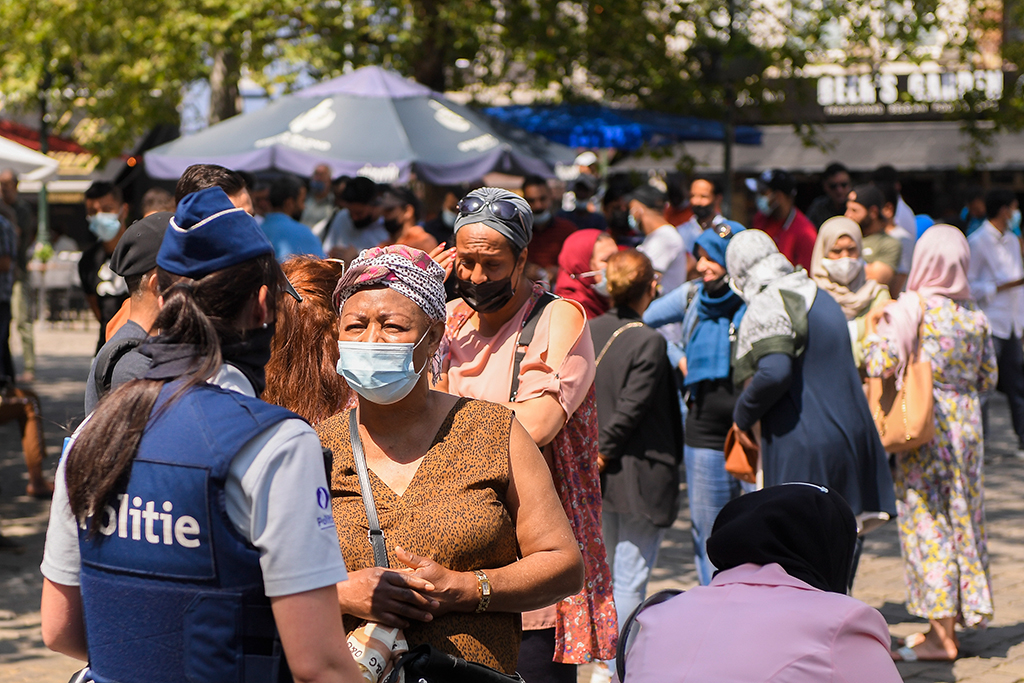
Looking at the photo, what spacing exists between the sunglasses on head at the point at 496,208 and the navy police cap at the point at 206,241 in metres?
1.64

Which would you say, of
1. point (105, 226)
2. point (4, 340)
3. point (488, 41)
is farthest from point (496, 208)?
point (488, 41)

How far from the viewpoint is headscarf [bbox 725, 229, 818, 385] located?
16.6 ft

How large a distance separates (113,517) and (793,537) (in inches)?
55.3

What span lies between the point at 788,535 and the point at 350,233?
7551mm

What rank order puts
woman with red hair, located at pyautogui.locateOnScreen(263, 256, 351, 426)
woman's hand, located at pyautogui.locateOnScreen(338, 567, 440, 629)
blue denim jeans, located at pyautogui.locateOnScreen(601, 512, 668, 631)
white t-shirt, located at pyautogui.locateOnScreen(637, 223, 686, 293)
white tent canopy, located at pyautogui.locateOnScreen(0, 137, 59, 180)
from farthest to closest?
white tent canopy, located at pyautogui.locateOnScreen(0, 137, 59, 180)
white t-shirt, located at pyautogui.locateOnScreen(637, 223, 686, 293)
blue denim jeans, located at pyautogui.locateOnScreen(601, 512, 668, 631)
woman with red hair, located at pyautogui.locateOnScreen(263, 256, 351, 426)
woman's hand, located at pyautogui.locateOnScreen(338, 567, 440, 629)

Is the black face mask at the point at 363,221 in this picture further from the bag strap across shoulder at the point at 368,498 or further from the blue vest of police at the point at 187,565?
the blue vest of police at the point at 187,565

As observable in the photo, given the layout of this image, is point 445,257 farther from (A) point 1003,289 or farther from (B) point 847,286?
(A) point 1003,289

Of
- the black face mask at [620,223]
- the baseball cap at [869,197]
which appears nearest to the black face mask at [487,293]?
A: the baseball cap at [869,197]

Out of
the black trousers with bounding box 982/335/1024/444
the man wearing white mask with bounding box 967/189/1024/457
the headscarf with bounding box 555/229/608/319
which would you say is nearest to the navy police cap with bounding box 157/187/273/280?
the headscarf with bounding box 555/229/608/319

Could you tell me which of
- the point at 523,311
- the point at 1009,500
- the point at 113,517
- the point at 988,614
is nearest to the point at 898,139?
the point at 1009,500

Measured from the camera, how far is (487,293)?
12.1ft

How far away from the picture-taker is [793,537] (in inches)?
99.0

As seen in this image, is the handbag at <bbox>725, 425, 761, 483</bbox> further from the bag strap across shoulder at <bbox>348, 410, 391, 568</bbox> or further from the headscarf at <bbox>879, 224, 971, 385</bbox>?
the bag strap across shoulder at <bbox>348, 410, 391, 568</bbox>

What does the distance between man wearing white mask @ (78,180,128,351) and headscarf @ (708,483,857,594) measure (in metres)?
6.17
